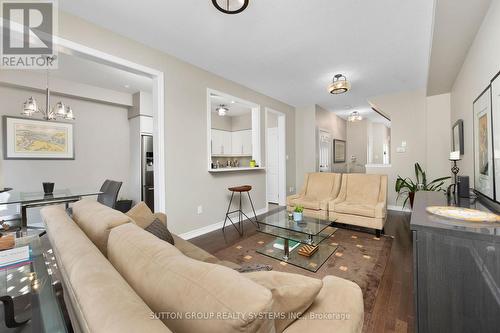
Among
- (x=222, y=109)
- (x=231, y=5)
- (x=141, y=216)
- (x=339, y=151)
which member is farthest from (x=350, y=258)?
(x=339, y=151)

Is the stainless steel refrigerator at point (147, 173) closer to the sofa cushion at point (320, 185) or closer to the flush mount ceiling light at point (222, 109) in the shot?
the flush mount ceiling light at point (222, 109)

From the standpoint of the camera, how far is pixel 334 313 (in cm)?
83

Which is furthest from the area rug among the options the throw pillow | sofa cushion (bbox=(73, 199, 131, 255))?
sofa cushion (bbox=(73, 199, 131, 255))

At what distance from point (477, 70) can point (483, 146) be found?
Answer: 87 cm

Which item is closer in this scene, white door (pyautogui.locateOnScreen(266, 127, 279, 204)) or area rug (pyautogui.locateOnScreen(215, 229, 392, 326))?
area rug (pyautogui.locateOnScreen(215, 229, 392, 326))

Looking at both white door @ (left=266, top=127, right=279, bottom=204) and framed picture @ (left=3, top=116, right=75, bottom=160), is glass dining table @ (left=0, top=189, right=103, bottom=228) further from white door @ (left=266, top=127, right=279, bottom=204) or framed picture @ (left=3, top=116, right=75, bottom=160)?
white door @ (left=266, top=127, right=279, bottom=204)

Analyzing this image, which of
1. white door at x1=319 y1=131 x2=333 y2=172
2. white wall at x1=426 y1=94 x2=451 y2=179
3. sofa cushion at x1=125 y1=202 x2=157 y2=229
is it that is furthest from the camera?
white door at x1=319 y1=131 x2=333 y2=172

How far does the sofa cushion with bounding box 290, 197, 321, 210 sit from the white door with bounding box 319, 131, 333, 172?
247 cm

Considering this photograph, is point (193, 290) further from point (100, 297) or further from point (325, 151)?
point (325, 151)

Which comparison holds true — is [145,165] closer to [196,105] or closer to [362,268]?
[196,105]

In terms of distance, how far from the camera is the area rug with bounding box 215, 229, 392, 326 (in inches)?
80.8

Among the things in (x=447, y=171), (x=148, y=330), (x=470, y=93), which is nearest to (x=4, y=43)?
(x=148, y=330)

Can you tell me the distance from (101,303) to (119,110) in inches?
201

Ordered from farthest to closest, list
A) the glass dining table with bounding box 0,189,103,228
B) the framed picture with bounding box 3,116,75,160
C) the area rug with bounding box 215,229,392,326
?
the framed picture with bounding box 3,116,75,160, the glass dining table with bounding box 0,189,103,228, the area rug with bounding box 215,229,392,326
